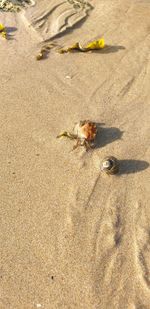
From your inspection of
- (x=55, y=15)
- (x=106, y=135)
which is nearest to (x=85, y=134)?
(x=106, y=135)

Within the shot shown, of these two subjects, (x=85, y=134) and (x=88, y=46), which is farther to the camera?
(x=88, y=46)

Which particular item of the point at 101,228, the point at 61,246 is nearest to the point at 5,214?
the point at 61,246

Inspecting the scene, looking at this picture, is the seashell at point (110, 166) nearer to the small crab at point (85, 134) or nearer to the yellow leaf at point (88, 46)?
the small crab at point (85, 134)

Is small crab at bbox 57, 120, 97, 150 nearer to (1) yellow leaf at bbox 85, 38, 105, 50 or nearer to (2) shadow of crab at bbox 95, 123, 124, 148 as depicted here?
(2) shadow of crab at bbox 95, 123, 124, 148

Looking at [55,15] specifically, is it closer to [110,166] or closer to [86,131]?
[86,131]

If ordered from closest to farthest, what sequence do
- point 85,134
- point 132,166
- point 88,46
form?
1. point 132,166
2. point 85,134
3. point 88,46

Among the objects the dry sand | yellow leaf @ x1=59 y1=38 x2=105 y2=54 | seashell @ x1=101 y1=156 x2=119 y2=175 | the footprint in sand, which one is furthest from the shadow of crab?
the footprint in sand
